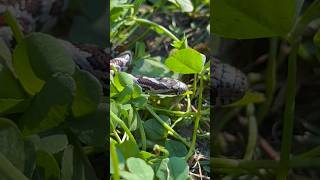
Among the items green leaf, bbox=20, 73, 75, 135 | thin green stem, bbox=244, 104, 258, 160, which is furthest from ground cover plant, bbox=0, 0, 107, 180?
thin green stem, bbox=244, 104, 258, 160

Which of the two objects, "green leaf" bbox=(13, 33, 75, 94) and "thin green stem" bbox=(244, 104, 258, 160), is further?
"thin green stem" bbox=(244, 104, 258, 160)

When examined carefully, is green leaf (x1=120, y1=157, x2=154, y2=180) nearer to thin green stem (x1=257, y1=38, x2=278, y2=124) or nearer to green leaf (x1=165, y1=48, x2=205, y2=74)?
green leaf (x1=165, y1=48, x2=205, y2=74)

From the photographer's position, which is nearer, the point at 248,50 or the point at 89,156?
the point at 89,156

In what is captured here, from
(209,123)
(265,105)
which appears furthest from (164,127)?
(265,105)

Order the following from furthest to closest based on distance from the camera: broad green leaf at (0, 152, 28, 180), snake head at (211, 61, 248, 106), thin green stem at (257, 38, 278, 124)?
thin green stem at (257, 38, 278, 124)
snake head at (211, 61, 248, 106)
broad green leaf at (0, 152, 28, 180)

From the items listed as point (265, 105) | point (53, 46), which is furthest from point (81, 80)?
point (265, 105)

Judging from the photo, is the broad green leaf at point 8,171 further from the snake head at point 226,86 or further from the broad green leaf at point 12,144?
the snake head at point 226,86

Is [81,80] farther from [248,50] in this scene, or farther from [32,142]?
[248,50]
